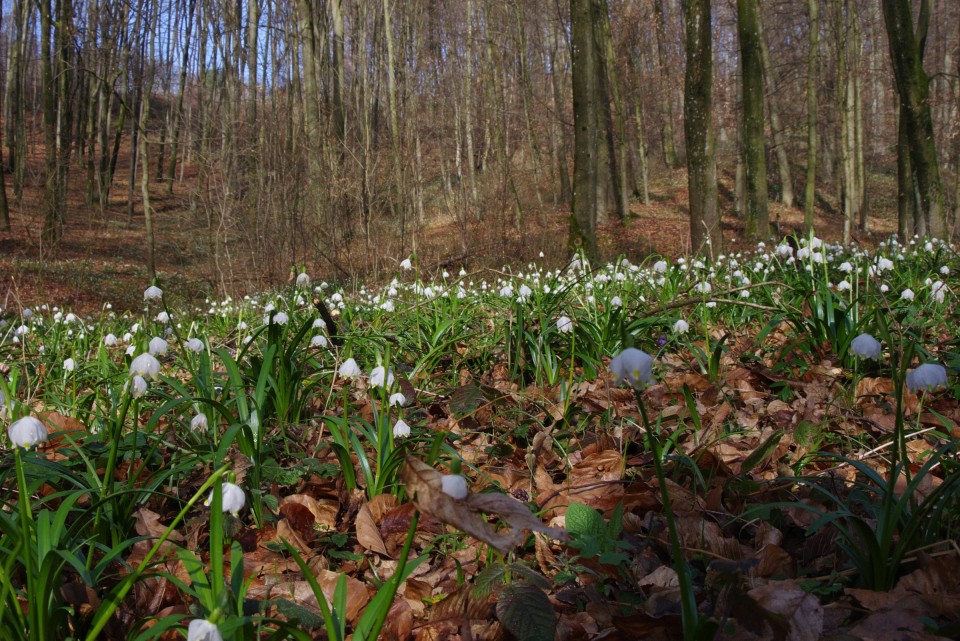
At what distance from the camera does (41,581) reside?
133cm

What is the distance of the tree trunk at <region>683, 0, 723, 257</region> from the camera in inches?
356

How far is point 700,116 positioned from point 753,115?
5.44 metres

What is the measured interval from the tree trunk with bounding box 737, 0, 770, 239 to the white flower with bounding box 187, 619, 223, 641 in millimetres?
12823

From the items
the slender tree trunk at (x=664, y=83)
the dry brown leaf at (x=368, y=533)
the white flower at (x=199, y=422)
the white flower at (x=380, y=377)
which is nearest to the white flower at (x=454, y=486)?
the dry brown leaf at (x=368, y=533)

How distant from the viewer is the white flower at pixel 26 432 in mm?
1503

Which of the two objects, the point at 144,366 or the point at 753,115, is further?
the point at 753,115

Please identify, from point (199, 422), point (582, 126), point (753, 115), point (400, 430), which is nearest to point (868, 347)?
point (400, 430)

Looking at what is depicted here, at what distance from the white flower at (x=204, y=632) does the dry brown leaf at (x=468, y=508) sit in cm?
47

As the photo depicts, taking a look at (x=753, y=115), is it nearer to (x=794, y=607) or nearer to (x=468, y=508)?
(x=794, y=607)

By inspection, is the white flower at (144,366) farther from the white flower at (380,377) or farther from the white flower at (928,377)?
the white flower at (928,377)

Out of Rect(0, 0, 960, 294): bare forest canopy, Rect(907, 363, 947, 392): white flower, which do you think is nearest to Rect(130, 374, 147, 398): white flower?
Rect(907, 363, 947, 392): white flower

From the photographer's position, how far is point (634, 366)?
1.24 meters

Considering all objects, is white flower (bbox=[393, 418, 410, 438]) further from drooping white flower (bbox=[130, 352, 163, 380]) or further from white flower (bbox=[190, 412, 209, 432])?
drooping white flower (bbox=[130, 352, 163, 380])

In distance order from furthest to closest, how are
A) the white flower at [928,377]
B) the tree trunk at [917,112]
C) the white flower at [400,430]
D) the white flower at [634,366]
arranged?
the tree trunk at [917,112]
the white flower at [400,430]
the white flower at [928,377]
the white flower at [634,366]
